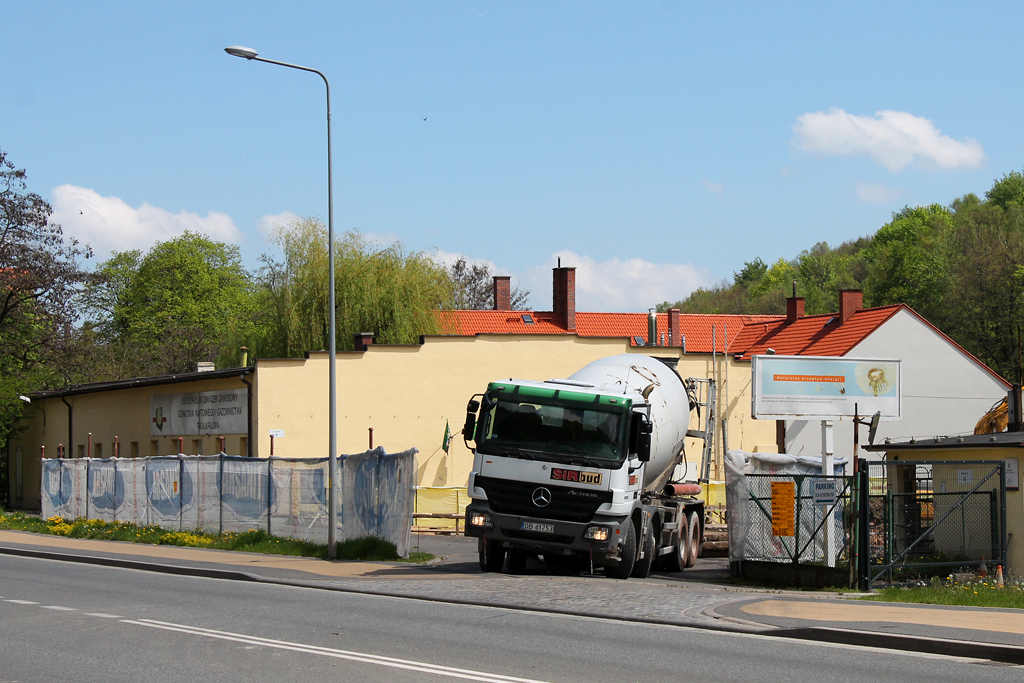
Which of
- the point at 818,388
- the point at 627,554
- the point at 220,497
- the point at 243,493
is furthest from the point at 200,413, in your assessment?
the point at 818,388

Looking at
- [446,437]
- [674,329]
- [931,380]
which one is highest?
[674,329]

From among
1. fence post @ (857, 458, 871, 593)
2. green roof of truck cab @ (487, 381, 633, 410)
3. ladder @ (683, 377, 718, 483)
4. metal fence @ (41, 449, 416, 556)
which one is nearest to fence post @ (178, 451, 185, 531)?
metal fence @ (41, 449, 416, 556)

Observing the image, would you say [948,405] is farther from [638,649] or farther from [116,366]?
[116,366]

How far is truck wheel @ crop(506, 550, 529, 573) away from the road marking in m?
7.98

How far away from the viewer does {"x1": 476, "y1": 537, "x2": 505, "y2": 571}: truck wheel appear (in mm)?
18872

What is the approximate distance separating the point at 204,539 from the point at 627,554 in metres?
12.0

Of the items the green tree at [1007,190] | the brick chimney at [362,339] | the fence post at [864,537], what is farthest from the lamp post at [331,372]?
the green tree at [1007,190]

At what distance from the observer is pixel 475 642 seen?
1137 cm

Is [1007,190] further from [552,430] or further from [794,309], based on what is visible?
[552,430]

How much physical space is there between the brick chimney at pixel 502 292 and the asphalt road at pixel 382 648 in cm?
5019

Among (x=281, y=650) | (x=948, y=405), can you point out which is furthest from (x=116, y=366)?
(x=281, y=650)

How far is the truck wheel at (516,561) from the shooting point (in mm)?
19781

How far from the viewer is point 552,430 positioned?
18.4 m

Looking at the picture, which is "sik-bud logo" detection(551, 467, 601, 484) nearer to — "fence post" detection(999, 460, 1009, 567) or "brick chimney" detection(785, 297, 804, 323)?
"fence post" detection(999, 460, 1009, 567)
